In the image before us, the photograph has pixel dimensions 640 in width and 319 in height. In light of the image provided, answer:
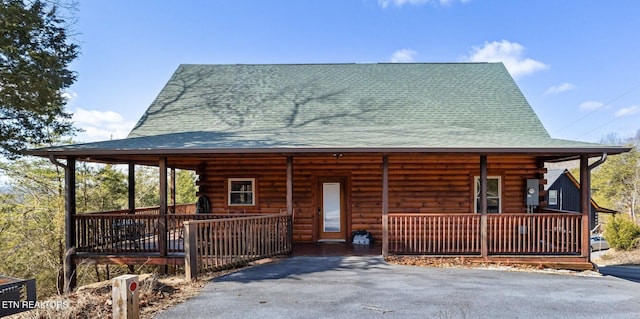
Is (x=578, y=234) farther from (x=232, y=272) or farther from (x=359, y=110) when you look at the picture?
(x=232, y=272)

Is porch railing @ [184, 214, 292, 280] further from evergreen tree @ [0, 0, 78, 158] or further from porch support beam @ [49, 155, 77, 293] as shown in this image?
evergreen tree @ [0, 0, 78, 158]

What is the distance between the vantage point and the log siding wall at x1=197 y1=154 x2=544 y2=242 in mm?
10586

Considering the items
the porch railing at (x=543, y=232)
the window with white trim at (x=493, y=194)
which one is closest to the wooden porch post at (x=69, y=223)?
the porch railing at (x=543, y=232)

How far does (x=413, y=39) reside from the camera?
22.3m

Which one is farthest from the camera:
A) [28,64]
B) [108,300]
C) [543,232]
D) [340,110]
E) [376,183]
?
[340,110]

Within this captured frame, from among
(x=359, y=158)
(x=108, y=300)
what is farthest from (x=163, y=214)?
(x=359, y=158)

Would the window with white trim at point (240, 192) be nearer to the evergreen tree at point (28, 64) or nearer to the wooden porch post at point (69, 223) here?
the wooden porch post at point (69, 223)

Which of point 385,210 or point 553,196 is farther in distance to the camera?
point 553,196

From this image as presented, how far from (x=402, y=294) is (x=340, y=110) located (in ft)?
22.9

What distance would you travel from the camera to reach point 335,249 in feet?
31.2

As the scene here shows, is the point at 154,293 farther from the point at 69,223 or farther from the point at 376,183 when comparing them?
the point at 376,183

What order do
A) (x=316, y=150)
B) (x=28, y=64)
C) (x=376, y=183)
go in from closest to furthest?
(x=316, y=150)
(x=28, y=64)
(x=376, y=183)

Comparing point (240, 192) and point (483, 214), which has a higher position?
point (240, 192)

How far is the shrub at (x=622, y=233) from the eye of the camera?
18.8 meters
